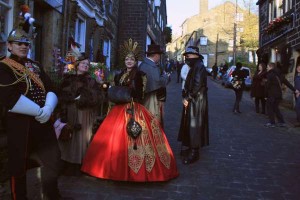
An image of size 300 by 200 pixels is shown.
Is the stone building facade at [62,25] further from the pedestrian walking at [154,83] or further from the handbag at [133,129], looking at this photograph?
the handbag at [133,129]

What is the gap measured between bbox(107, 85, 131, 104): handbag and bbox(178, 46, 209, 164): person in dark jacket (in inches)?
57.6

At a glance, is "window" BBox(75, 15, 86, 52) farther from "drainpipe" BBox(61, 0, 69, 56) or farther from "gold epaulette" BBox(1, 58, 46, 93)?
"gold epaulette" BBox(1, 58, 46, 93)

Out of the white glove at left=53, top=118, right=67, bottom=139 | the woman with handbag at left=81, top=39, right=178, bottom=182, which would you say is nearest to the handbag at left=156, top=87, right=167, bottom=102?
the woman with handbag at left=81, top=39, right=178, bottom=182

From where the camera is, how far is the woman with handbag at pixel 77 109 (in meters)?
5.09

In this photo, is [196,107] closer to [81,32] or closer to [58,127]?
[58,127]

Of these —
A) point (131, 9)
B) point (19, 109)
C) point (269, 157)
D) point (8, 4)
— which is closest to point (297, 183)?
point (269, 157)

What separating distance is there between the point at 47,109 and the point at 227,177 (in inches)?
120

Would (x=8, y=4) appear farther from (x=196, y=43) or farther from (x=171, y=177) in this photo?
(x=196, y=43)

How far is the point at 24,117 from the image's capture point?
3422 millimetres

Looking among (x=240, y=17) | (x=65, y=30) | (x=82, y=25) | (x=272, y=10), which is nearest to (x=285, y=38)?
(x=272, y=10)

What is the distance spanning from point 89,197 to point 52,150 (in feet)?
3.48

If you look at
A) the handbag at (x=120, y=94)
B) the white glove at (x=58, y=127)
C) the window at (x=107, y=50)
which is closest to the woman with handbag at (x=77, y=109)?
the white glove at (x=58, y=127)

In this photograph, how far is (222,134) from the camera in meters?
8.95

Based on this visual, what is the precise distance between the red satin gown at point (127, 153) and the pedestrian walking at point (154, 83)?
0.67 meters
